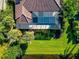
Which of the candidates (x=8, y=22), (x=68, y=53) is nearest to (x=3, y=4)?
(x=8, y=22)

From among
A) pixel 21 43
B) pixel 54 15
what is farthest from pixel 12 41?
pixel 54 15

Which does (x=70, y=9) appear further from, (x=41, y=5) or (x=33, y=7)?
(x=33, y=7)

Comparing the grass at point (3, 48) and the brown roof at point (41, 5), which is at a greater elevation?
the brown roof at point (41, 5)

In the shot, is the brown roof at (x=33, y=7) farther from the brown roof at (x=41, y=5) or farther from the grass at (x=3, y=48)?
the grass at (x=3, y=48)

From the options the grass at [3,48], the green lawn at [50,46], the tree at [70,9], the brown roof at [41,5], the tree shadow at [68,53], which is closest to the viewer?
the grass at [3,48]

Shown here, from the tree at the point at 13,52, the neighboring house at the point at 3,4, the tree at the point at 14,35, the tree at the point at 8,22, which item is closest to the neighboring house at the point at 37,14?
the tree at the point at 8,22

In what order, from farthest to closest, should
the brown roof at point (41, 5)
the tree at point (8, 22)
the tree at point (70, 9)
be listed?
the brown roof at point (41, 5) < the tree at point (70, 9) < the tree at point (8, 22)

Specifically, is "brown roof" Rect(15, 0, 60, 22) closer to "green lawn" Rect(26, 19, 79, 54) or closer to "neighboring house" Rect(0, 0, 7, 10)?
"neighboring house" Rect(0, 0, 7, 10)
